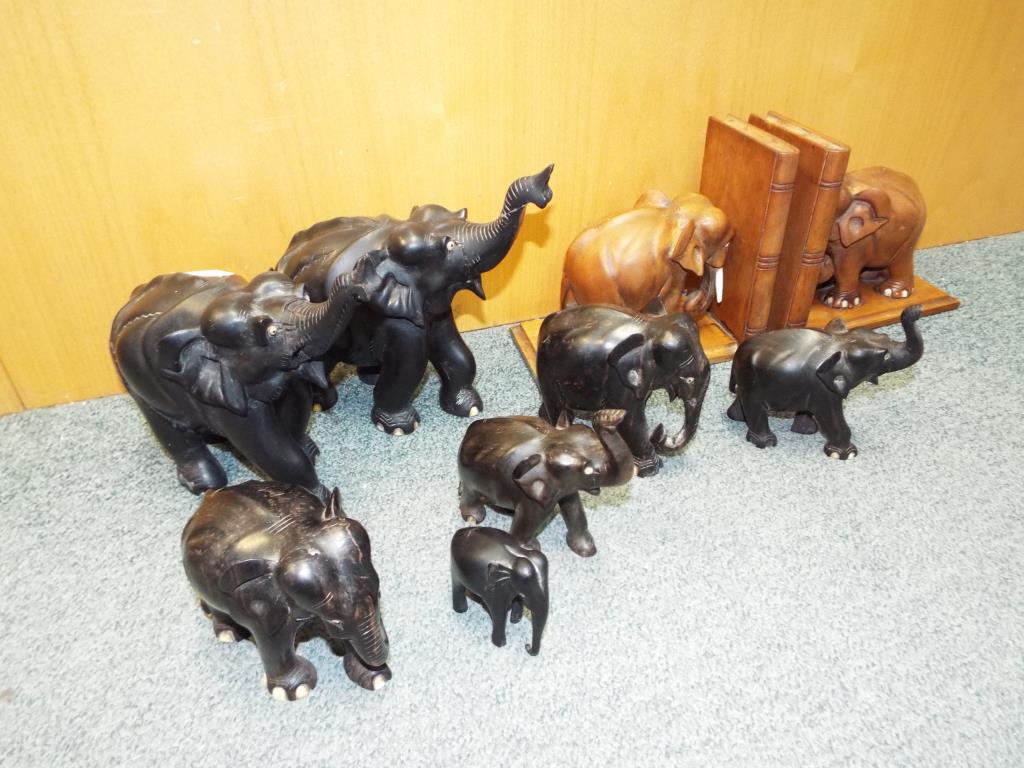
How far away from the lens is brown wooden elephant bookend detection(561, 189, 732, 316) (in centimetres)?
139

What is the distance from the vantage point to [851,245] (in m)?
1.62

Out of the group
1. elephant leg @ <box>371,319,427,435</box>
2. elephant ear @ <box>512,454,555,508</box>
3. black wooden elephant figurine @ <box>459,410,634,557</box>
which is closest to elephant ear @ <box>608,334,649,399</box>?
black wooden elephant figurine @ <box>459,410,634,557</box>

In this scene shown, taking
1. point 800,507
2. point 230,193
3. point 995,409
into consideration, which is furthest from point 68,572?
point 995,409

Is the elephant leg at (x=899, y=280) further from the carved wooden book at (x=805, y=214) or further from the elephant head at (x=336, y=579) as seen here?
the elephant head at (x=336, y=579)

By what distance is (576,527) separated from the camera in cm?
118

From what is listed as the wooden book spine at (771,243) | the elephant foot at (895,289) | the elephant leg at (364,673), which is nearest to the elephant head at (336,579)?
the elephant leg at (364,673)

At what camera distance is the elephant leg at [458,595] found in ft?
3.54

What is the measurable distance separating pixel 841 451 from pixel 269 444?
3.21 ft

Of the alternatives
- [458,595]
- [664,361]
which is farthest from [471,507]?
[664,361]

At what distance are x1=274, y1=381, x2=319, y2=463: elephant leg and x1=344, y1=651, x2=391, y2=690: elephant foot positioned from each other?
35cm

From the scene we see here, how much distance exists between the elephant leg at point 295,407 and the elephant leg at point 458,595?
33 cm

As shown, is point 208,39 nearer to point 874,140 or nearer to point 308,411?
point 308,411

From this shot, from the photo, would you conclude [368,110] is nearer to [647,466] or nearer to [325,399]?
[325,399]

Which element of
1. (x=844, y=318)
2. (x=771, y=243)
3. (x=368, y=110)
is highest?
(x=368, y=110)
